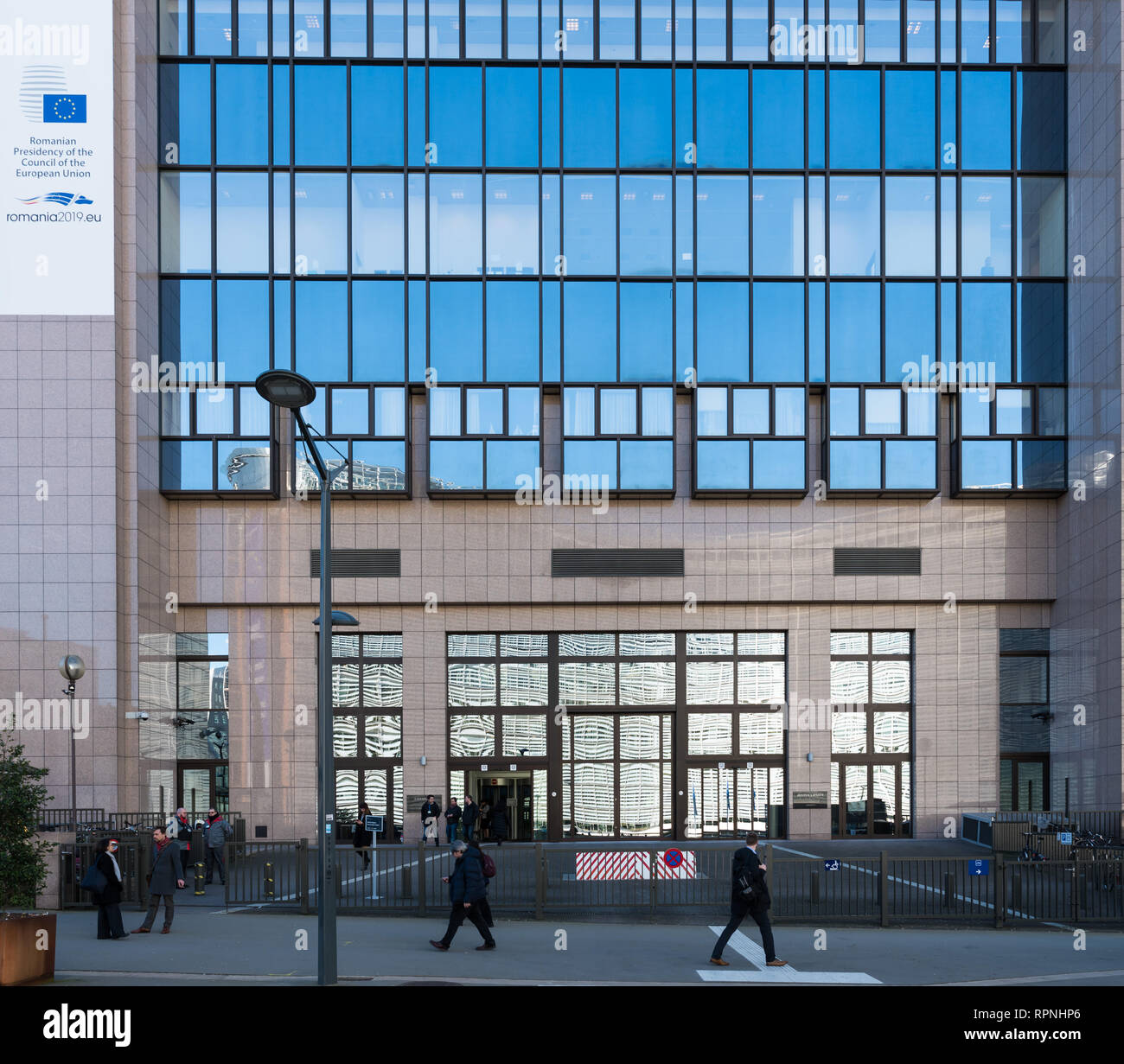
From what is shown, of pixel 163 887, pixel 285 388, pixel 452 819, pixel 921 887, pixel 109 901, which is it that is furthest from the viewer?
pixel 452 819

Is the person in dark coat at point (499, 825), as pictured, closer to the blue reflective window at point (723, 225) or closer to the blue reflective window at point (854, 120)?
→ the blue reflective window at point (723, 225)

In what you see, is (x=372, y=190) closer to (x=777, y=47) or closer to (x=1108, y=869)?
Result: (x=777, y=47)

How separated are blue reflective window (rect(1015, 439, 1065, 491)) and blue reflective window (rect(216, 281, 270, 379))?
2297 centimetres

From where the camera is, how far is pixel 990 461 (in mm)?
34031

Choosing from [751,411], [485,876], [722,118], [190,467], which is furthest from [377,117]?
[485,876]

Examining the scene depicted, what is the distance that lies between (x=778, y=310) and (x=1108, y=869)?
780 inches

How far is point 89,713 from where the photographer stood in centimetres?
2891

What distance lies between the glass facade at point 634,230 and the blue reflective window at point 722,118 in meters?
0.09

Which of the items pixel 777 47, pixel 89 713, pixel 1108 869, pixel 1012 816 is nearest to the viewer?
pixel 1108 869

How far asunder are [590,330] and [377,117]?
9221 mm

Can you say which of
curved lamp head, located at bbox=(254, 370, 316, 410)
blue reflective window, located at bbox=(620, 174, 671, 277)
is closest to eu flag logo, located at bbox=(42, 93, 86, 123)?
blue reflective window, located at bbox=(620, 174, 671, 277)

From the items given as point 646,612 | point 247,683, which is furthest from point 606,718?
point 247,683

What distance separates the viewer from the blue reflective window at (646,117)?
3434 centimetres

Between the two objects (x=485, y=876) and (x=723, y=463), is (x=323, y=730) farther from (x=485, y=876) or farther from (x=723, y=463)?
(x=723, y=463)
